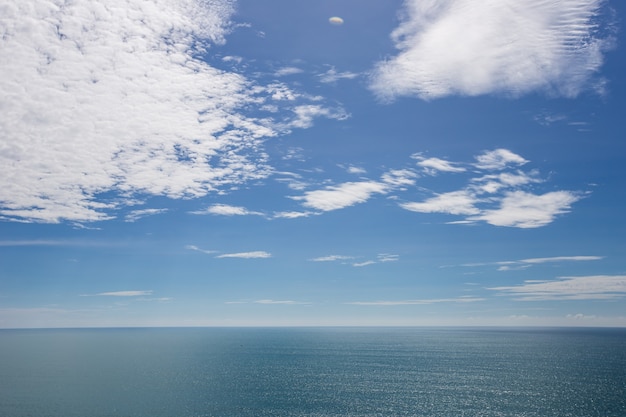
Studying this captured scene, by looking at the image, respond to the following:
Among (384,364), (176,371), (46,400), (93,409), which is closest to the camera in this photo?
(93,409)

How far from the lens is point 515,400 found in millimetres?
99188

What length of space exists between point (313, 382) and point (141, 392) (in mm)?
45099

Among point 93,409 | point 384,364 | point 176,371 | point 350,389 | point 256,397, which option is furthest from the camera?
point 384,364

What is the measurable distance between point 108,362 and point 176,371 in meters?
47.4

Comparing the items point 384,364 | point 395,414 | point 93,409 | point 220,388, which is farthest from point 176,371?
point 395,414

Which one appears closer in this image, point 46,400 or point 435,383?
point 46,400

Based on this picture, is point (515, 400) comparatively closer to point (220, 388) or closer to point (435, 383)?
point (435, 383)

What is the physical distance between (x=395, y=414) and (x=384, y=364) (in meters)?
83.2

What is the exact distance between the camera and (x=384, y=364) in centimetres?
16725

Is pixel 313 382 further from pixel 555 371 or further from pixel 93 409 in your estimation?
pixel 555 371

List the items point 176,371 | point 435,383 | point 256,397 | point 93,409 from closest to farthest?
point 93,409
point 256,397
point 435,383
point 176,371

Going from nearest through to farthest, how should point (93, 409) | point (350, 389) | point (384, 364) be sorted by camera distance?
point (93, 409), point (350, 389), point (384, 364)

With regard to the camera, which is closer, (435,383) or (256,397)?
(256,397)

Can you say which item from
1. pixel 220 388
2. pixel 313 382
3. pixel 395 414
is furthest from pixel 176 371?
pixel 395 414
